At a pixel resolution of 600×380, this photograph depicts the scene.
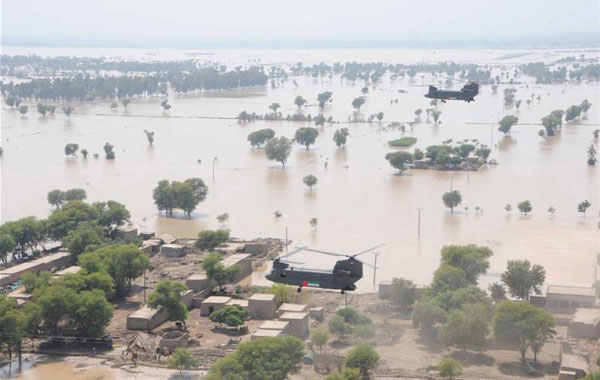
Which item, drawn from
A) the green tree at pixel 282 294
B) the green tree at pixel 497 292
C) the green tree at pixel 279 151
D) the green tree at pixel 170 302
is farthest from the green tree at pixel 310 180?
the green tree at pixel 170 302

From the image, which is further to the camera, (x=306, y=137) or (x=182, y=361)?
(x=306, y=137)

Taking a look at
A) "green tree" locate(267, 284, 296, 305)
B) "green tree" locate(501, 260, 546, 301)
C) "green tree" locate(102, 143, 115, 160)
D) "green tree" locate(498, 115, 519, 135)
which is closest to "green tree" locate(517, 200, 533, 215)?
"green tree" locate(501, 260, 546, 301)

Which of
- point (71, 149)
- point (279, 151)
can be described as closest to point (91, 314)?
point (279, 151)

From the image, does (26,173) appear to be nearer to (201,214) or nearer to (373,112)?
(201,214)

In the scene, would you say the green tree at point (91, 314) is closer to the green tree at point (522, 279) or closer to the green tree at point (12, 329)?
the green tree at point (12, 329)

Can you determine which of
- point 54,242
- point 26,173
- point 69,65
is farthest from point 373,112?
point 69,65

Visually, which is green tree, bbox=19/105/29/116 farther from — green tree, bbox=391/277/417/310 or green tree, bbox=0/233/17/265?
green tree, bbox=391/277/417/310

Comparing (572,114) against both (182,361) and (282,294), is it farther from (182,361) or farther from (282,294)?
(182,361)
